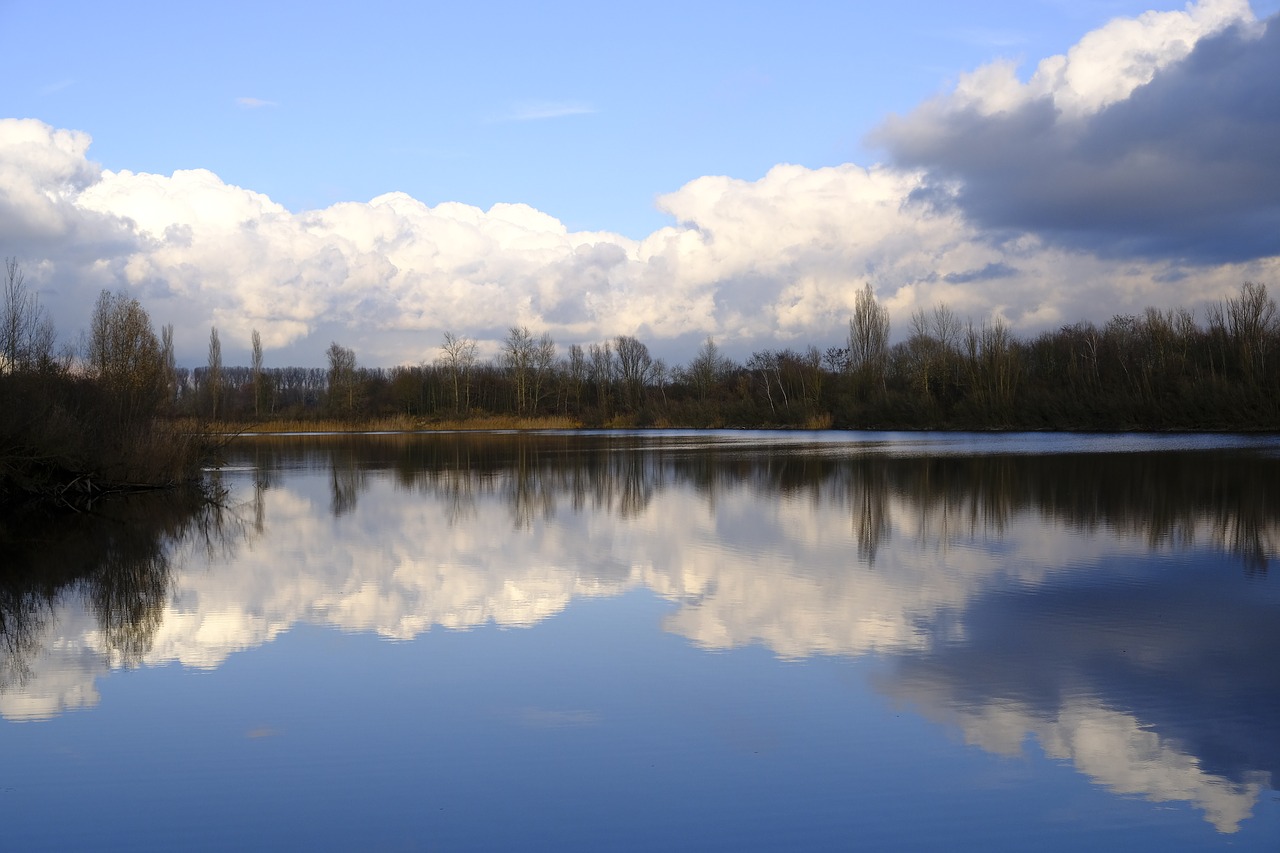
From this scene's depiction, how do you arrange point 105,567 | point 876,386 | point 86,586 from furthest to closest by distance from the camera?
1. point 876,386
2. point 105,567
3. point 86,586

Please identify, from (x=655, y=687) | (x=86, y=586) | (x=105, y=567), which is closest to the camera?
(x=655, y=687)

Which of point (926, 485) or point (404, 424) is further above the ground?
point (404, 424)

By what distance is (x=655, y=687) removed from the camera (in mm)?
5863

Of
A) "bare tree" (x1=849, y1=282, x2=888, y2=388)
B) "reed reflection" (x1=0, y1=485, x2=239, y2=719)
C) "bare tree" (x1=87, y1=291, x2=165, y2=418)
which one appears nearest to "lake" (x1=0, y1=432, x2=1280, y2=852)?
"reed reflection" (x1=0, y1=485, x2=239, y2=719)

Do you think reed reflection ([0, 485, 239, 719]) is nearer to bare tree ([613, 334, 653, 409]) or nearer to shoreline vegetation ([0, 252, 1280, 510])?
shoreline vegetation ([0, 252, 1280, 510])

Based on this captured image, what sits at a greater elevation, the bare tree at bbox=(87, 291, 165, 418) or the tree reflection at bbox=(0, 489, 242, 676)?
the bare tree at bbox=(87, 291, 165, 418)

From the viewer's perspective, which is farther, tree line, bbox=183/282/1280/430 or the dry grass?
the dry grass

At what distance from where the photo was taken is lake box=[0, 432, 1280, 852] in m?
4.10

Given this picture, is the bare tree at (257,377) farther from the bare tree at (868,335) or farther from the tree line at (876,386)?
the bare tree at (868,335)

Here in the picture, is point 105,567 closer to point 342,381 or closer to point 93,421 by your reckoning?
point 93,421

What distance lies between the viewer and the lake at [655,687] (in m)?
4.10

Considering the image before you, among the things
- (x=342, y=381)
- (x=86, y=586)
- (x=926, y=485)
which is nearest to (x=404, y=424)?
(x=342, y=381)

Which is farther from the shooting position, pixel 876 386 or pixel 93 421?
Result: pixel 876 386

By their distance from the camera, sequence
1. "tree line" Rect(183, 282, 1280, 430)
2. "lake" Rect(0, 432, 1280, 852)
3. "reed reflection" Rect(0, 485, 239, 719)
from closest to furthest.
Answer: "lake" Rect(0, 432, 1280, 852) → "reed reflection" Rect(0, 485, 239, 719) → "tree line" Rect(183, 282, 1280, 430)
